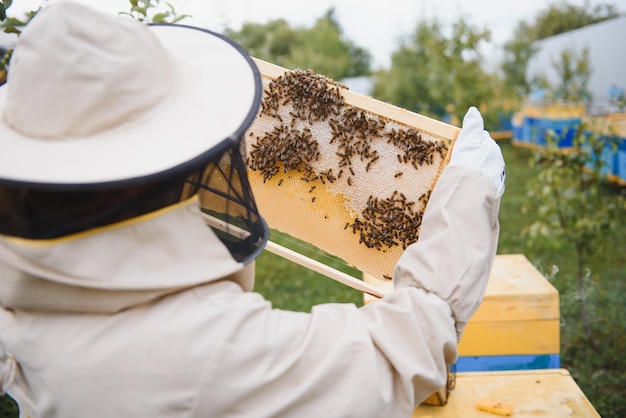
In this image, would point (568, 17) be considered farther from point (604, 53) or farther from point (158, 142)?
point (158, 142)

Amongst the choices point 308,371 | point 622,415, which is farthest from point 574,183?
point 308,371

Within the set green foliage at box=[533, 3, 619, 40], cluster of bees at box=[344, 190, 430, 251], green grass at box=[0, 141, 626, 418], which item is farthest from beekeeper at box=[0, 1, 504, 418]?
green foliage at box=[533, 3, 619, 40]

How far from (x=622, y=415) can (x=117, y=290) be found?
12.7 feet

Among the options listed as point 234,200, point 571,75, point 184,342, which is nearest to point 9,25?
point 234,200

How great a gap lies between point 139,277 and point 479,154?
108 cm

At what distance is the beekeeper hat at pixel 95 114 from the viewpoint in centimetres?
115

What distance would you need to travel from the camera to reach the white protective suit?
3.91 ft

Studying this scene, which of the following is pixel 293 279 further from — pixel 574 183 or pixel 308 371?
pixel 308 371

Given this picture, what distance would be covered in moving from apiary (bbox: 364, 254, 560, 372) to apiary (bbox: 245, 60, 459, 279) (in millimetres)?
848

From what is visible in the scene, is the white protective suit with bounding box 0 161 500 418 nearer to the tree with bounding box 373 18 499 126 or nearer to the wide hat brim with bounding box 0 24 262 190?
the wide hat brim with bounding box 0 24 262 190

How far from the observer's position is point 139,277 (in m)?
1.18

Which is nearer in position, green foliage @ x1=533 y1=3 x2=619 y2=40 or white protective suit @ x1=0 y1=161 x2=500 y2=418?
white protective suit @ x1=0 y1=161 x2=500 y2=418

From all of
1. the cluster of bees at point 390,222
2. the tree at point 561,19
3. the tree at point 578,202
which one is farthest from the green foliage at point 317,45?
the cluster of bees at point 390,222

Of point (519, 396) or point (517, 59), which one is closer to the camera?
point (519, 396)
